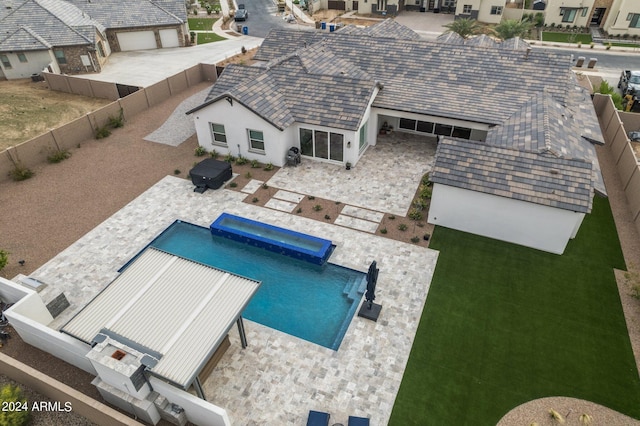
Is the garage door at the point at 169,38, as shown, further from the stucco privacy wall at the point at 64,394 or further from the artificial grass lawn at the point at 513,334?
the stucco privacy wall at the point at 64,394

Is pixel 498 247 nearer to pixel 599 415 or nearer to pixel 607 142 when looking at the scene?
pixel 599 415

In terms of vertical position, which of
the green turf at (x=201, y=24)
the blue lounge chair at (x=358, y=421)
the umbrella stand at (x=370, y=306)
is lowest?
the blue lounge chair at (x=358, y=421)

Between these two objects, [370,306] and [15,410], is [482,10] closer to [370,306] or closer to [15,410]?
[370,306]

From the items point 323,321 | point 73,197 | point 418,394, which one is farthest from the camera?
point 73,197

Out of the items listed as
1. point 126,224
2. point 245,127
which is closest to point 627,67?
point 245,127

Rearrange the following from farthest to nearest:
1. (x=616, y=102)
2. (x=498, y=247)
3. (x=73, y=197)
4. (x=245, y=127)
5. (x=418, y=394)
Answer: (x=616, y=102) → (x=245, y=127) → (x=73, y=197) → (x=498, y=247) → (x=418, y=394)

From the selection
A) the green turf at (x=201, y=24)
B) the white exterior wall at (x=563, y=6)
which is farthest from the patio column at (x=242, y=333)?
the white exterior wall at (x=563, y=6)

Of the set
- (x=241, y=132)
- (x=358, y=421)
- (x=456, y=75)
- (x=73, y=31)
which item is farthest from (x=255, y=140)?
(x=73, y=31)
